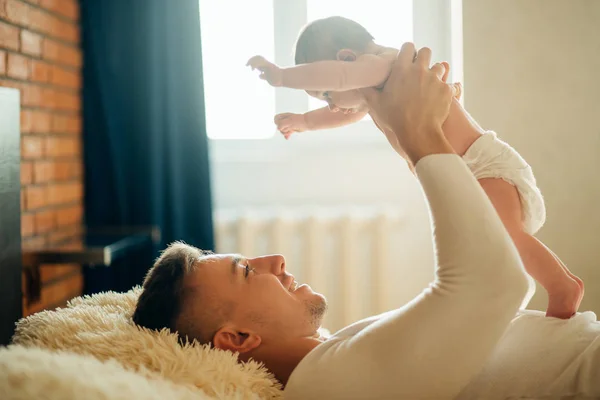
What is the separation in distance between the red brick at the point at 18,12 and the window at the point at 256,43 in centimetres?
83

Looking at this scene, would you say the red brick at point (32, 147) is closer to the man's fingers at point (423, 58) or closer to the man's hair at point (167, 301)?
the man's hair at point (167, 301)

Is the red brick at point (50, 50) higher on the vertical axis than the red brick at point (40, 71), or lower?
higher

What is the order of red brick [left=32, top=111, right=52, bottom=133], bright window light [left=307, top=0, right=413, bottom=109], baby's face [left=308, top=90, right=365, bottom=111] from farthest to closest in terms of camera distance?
bright window light [left=307, top=0, right=413, bottom=109]
red brick [left=32, top=111, right=52, bottom=133]
baby's face [left=308, top=90, right=365, bottom=111]

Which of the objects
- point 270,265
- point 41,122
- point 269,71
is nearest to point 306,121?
point 269,71

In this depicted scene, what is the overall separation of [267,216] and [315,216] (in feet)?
0.69

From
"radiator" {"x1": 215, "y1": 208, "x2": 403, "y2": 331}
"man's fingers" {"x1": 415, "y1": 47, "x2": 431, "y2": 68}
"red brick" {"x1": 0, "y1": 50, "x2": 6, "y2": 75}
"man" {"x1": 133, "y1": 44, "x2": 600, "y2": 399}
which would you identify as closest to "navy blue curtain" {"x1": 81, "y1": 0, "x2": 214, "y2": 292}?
"radiator" {"x1": 215, "y1": 208, "x2": 403, "y2": 331}

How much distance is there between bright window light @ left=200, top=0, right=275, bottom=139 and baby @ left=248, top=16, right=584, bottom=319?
51.0 inches

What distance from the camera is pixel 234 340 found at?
3.55 ft

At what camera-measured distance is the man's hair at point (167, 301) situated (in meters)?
1.08

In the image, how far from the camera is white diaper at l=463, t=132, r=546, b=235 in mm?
1198

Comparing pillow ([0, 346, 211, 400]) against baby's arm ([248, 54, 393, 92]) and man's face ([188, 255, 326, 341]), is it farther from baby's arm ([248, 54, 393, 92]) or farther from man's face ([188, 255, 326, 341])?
baby's arm ([248, 54, 393, 92])

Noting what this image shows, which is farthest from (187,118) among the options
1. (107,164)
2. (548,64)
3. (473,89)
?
(548,64)

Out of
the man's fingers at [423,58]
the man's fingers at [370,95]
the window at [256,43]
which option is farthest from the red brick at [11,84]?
the man's fingers at [423,58]

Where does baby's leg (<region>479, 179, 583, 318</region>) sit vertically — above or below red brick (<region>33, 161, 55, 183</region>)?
below
